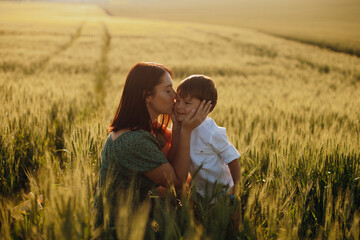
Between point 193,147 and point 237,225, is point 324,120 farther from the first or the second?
point 237,225

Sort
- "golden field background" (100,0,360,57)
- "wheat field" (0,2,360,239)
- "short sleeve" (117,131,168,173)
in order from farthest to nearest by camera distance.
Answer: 1. "golden field background" (100,0,360,57)
2. "short sleeve" (117,131,168,173)
3. "wheat field" (0,2,360,239)

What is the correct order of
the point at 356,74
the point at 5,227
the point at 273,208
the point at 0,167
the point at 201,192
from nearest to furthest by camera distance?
the point at 5,227 → the point at 273,208 → the point at 201,192 → the point at 0,167 → the point at 356,74

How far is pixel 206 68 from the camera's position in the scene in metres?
9.12

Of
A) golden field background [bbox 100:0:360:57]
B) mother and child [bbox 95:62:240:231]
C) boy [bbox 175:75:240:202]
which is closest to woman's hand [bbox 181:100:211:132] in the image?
mother and child [bbox 95:62:240:231]

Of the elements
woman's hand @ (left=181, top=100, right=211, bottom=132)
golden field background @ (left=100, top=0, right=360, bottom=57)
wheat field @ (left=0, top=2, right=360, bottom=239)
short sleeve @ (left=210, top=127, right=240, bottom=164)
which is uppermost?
golden field background @ (left=100, top=0, right=360, bottom=57)

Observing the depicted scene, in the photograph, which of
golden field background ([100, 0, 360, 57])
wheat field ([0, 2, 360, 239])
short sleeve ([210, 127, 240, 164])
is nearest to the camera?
wheat field ([0, 2, 360, 239])

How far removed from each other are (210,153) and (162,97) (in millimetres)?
454

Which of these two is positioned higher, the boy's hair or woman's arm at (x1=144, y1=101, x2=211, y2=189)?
the boy's hair

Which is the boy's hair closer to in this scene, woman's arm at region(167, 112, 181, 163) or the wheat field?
woman's arm at region(167, 112, 181, 163)

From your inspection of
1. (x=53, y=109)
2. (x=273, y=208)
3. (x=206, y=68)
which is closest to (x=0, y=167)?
(x=53, y=109)

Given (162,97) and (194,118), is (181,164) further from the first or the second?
(162,97)

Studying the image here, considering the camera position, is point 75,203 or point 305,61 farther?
point 305,61

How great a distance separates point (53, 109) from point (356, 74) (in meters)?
9.36

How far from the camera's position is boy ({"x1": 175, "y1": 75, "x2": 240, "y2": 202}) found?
5.01ft
